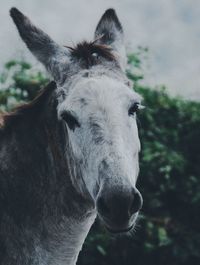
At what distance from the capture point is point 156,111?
8.14 meters

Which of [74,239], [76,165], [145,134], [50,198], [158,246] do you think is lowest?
[158,246]

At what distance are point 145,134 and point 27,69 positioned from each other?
168 cm

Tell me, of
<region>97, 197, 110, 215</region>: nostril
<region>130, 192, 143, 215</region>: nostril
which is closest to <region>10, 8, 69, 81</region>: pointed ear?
<region>97, 197, 110, 215</region>: nostril

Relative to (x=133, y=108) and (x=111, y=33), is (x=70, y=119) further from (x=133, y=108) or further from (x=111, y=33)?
(x=111, y=33)

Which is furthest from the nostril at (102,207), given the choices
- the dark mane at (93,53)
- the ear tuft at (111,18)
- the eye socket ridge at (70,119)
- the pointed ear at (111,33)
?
the ear tuft at (111,18)

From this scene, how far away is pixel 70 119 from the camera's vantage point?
3885 millimetres

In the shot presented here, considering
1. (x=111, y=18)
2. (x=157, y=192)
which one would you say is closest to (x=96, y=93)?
(x=111, y=18)

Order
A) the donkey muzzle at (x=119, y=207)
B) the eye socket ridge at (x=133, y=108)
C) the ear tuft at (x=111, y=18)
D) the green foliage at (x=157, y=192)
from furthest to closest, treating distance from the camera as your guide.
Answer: the green foliage at (x=157, y=192) → the ear tuft at (x=111, y=18) → the eye socket ridge at (x=133, y=108) → the donkey muzzle at (x=119, y=207)

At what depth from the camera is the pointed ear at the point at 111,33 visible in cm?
460

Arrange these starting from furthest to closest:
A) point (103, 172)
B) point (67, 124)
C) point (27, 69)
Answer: point (27, 69) → point (67, 124) → point (103, 172)

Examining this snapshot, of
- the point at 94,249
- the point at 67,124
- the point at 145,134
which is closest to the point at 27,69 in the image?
the point at 145,134

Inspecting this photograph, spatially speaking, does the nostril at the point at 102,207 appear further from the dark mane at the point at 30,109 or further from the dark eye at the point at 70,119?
the dark mane at the point at 30,109

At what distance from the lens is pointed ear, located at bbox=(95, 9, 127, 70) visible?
15.1 ft

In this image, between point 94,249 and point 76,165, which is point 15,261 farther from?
point 94,249
